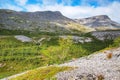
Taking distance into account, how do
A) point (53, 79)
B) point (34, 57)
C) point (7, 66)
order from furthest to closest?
point (34, 57) < point (7, 66) < point (53, 79)

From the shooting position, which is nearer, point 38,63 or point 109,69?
point 109,69

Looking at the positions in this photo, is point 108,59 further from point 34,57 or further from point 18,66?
point 34,57

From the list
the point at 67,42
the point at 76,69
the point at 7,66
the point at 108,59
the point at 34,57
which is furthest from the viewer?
the point at 34,57

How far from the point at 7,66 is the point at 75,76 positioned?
396ft

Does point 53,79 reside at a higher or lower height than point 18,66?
higher

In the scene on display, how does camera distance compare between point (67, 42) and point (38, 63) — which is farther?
point (38, 63)

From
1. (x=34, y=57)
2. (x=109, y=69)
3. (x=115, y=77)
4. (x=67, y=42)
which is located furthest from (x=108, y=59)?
(x=34, y=57)

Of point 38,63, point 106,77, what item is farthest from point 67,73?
point 38,63

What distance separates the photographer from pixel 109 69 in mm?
73375

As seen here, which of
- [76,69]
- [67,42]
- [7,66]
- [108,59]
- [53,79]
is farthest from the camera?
[7,66]

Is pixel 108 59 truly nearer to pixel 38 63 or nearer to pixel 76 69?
pixel 76 69

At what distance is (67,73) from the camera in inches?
2709

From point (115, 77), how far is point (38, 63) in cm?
12522

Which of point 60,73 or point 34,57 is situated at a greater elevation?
point 60,73
